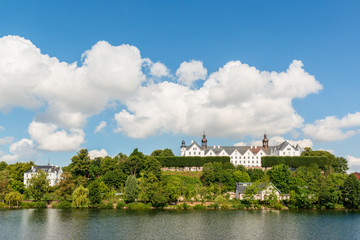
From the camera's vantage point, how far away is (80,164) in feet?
295

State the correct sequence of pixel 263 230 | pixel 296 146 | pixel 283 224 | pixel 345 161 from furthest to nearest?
pixel 296 146
pixel 345 161
pixel 283 224
pixel 263 230

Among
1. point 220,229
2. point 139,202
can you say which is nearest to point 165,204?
point 139,202

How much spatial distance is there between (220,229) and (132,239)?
1262 centimetres

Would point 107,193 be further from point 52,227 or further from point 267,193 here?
point 267,193

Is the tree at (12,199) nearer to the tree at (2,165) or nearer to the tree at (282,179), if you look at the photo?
the tree at (2,165)

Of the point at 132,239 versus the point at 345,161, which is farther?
the point at 345,161

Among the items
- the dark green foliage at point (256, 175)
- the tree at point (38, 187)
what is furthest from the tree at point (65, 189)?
the dark green foliage at point (256, 175)

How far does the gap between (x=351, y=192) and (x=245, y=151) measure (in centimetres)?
4668

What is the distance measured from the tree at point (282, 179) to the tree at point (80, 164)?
5283 centimetres

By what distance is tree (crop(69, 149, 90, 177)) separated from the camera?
89.2 m

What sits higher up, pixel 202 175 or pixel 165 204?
pixel 202 175

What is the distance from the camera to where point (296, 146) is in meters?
115

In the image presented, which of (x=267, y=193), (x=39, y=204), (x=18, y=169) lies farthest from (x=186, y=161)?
(x=18, y=169)

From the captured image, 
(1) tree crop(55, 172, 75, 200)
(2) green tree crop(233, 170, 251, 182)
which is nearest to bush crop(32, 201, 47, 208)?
(1) tree crop(55, 172, 75, 200)
